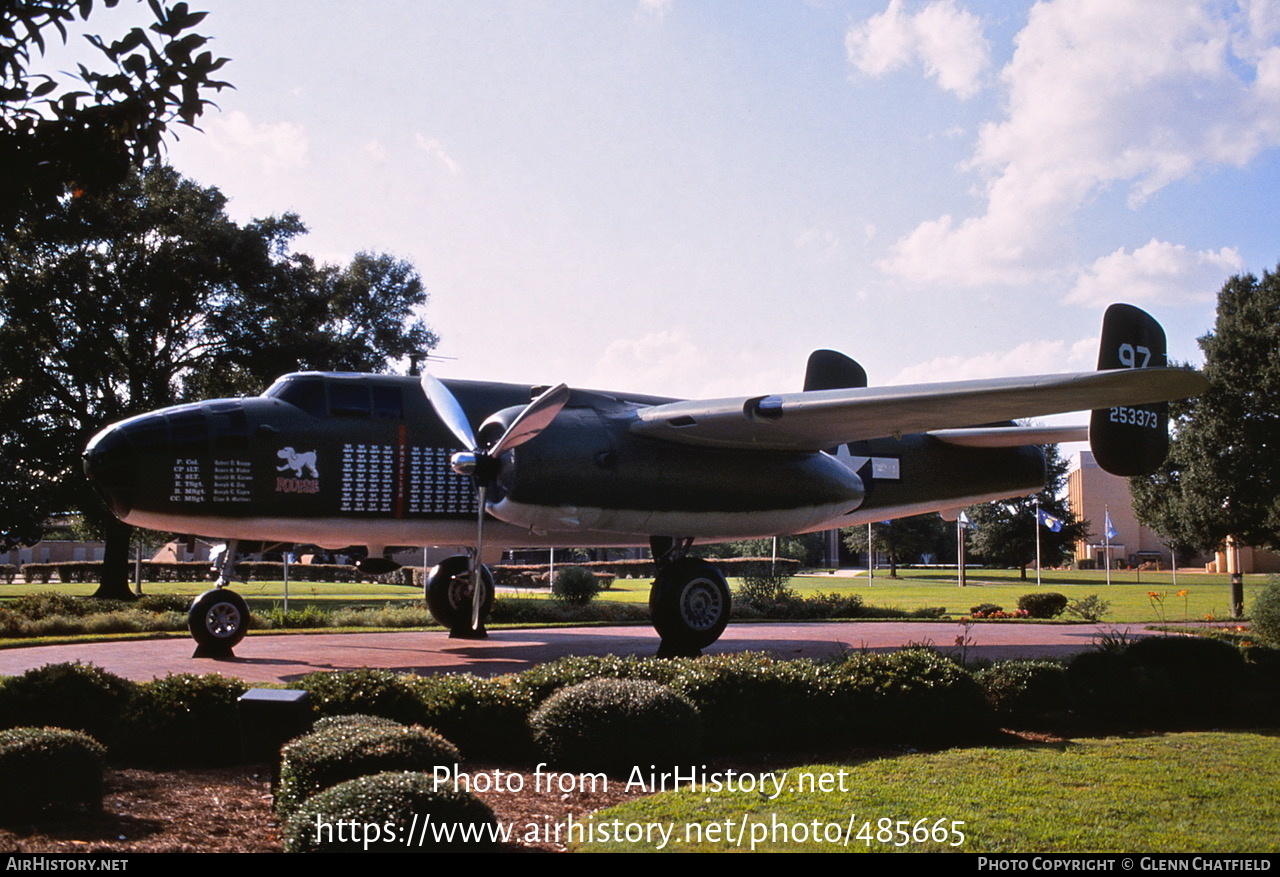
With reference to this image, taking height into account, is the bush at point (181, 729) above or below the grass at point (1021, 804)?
above

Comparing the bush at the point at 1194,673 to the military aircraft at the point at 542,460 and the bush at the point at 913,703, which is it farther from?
the military aircraft at the point at 542,460

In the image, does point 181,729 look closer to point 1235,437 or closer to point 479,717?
point 479,717

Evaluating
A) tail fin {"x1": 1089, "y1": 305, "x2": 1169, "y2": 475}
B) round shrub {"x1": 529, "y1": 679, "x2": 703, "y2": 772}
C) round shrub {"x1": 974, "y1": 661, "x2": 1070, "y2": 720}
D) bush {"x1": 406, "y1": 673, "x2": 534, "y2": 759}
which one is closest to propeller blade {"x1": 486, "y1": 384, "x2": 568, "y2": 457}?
bush {"x1": 406, "y1": 673, "x2": 534, "y2": 759}

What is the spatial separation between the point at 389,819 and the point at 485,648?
12.2 m

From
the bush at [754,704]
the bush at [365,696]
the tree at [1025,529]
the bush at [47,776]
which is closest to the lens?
the bush at [47,776]

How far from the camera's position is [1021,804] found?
25.2 feet

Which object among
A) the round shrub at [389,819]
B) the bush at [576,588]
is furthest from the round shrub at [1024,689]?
the bush at [576,588]

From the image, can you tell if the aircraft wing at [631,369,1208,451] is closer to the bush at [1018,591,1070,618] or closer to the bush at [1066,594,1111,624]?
the bush at [1066,594,1111,624]

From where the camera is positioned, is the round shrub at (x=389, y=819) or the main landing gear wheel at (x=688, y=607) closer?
the round shrub at (x=389, y=819)

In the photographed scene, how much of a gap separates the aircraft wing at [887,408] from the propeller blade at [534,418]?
1.86 meters

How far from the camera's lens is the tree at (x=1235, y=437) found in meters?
34.2

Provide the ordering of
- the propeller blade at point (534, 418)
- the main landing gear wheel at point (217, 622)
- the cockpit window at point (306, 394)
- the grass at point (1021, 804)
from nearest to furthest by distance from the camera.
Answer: the grass at point (1021, 804) < the propeller blade at point (534, 418) < the main landing gear wheel at point (217, 622) < the cockpit window at point (306, 394)

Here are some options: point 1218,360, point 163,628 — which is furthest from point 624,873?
point 1218,360

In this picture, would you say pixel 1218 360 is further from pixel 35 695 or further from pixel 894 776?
pixel 35 695
